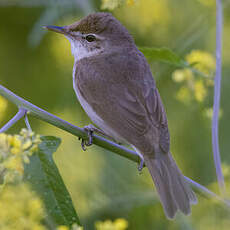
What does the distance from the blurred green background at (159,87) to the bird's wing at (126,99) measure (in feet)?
1.38

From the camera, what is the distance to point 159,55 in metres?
3.23

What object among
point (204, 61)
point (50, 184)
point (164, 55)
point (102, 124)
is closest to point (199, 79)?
point (204, 61)

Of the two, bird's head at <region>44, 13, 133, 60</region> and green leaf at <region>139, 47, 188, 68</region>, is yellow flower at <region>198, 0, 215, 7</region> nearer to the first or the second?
bird's head at <region>44, 13, 133, 60</region>

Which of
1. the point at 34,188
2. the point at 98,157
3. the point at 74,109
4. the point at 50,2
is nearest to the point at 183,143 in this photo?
the point at 98,157

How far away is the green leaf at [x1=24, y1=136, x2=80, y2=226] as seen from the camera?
2.49 metres

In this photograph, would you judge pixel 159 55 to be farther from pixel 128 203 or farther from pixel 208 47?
pixel 208 47

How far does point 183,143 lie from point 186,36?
1.18 meters

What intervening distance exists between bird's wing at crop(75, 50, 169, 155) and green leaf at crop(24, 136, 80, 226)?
32.1 inches

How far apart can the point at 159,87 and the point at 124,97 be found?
194cm

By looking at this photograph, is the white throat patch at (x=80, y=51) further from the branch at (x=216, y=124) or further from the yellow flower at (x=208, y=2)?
the branch at (x=216, y=124)

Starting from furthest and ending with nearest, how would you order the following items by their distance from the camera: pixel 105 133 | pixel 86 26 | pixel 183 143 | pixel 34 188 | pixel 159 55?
1. pixel 183 143
2. pixel 86 26
3. pixel 105 133
4. pixel 159 55
5. pixel 34 188

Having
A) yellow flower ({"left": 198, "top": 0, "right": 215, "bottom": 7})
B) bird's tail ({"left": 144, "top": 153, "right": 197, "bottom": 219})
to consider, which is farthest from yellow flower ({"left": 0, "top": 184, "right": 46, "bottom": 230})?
yellow flower ({"left": 198, "top": 0, "right": 215, "bottom": 7})

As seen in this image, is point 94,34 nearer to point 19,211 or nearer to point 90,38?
point 90,38

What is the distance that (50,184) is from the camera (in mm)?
2553
